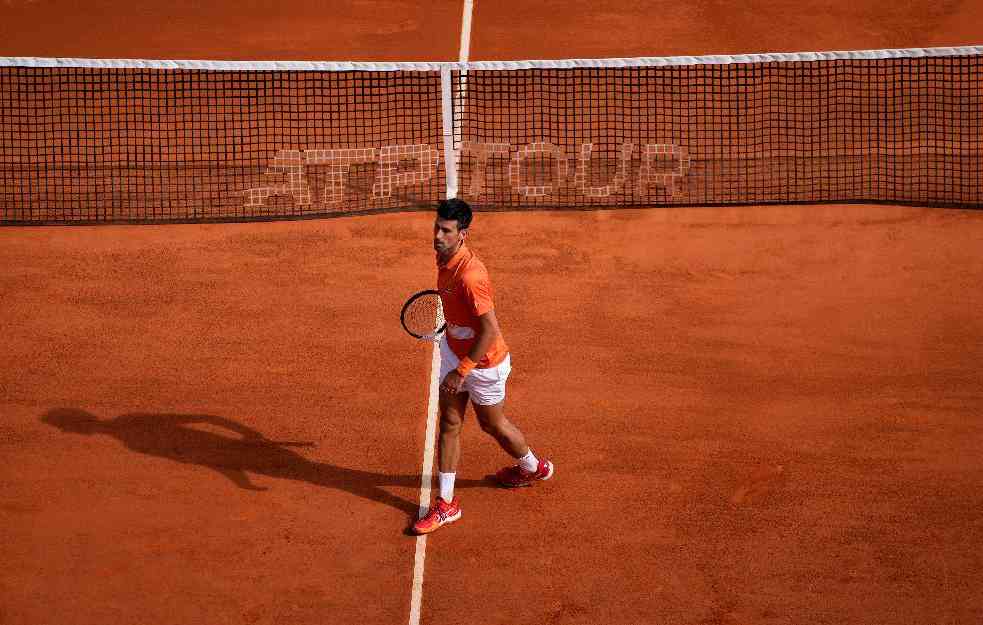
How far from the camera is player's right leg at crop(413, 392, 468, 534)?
24.0ft

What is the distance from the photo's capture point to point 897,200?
12070mm

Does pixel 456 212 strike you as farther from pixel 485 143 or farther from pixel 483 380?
pixel 485 143

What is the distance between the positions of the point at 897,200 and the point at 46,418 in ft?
28.1

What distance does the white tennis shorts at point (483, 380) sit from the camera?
724cm

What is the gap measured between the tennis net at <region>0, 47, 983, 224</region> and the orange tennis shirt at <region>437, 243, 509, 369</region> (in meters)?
4.90

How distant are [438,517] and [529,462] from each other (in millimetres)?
732

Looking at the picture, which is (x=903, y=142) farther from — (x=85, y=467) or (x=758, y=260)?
(x=85, y=467)

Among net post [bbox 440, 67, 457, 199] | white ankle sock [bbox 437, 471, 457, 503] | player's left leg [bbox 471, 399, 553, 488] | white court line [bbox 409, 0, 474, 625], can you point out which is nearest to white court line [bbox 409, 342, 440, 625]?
white court line [bbox 409, 0, 474, 625]

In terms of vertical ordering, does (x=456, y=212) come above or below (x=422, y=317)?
above

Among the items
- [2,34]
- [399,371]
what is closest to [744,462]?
[399,371]

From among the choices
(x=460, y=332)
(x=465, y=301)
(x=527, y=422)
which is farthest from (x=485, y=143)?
(x=465, y=301)

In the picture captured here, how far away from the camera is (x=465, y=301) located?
696cm

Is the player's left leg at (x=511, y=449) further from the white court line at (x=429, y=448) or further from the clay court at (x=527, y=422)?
the white court line at (x=429, y=448)

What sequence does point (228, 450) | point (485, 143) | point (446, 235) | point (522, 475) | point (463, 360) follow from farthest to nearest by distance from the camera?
point (485, 143), point (228, 450), point (522, 475), point (463, 360), point (446, 235)
